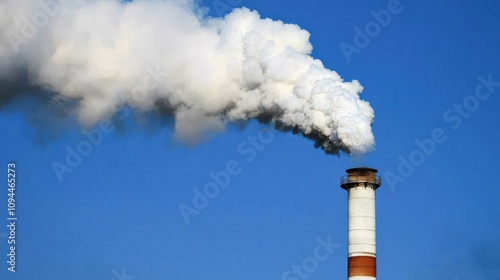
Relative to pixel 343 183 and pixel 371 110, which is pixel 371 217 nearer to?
pixel 343 183

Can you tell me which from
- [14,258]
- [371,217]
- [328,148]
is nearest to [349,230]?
[371,217]

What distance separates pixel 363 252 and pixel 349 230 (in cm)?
135

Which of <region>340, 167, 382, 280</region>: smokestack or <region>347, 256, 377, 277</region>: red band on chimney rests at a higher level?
<region>340, 167, 382, 280</region>: smokestack

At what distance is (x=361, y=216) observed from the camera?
3947 centimetres

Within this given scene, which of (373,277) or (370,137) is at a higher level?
(370,137)

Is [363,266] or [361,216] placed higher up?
[361,216]

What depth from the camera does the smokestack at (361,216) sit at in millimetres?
39188

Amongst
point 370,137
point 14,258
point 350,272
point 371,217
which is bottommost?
point 14,258

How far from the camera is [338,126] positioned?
38750mm

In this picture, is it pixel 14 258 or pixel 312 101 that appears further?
pixel 312 101

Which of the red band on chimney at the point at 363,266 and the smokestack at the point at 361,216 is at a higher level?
the smokestack at the point at 361,216

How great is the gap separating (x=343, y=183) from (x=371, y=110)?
3753mm

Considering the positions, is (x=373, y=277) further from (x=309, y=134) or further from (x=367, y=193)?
(x=309, y=134)

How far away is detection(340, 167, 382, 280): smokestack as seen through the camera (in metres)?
39.2
